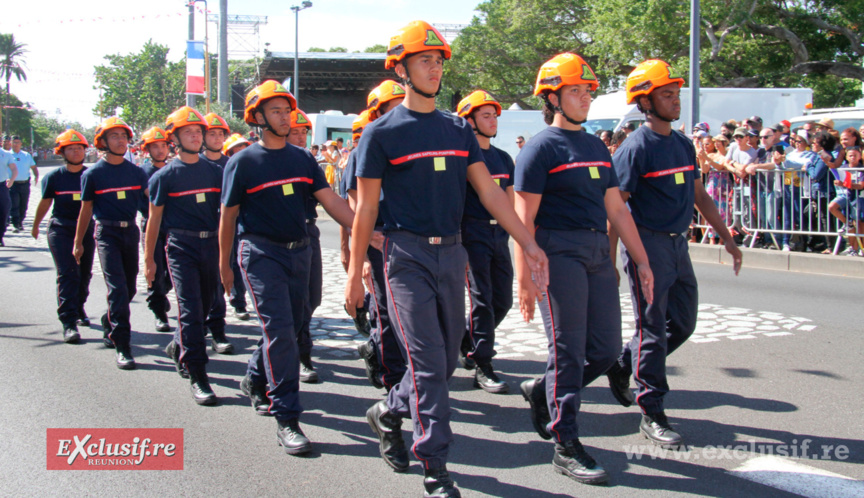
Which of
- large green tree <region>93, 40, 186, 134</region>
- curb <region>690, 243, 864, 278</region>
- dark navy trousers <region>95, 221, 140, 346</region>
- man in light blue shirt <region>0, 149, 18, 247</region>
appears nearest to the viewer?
dark navy trousers <region>95, 221, 140, 346</region>

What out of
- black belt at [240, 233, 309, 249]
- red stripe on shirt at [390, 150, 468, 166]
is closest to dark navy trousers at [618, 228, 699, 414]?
red stripe on shirt at [390, 150, 468, 166]

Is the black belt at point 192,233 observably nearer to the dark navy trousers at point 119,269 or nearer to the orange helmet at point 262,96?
the dark navy trousers at point 119,269

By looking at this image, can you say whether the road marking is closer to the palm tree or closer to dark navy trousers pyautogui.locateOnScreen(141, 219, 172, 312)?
dark navy trousers pyautogui.locateOnScreen(141, 219, 172, 312)

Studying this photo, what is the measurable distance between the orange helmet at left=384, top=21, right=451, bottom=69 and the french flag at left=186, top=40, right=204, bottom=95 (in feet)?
62.4

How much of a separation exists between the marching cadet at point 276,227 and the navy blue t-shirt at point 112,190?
2.39 metres

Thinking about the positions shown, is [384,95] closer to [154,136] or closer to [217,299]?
[217,299]

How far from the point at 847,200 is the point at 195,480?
9.85 m

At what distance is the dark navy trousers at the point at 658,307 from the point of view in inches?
168

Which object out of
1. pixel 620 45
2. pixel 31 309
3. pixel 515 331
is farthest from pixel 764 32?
pixel 31 309

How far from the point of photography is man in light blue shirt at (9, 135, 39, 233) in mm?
17328

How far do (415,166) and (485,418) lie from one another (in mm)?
1951

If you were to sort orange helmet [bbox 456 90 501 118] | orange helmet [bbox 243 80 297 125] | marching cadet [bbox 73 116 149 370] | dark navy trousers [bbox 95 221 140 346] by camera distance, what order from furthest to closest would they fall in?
marching cadet [bbox 73 116 149 370] → dark navy trousers [bbox 95 221 140 346] → orange helmet [bbox 456 90 501 118] → orange helmet [bbox 243 80 297 125]

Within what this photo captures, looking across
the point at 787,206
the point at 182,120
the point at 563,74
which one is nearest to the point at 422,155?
the point at 563,74

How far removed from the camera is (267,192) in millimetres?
4547
